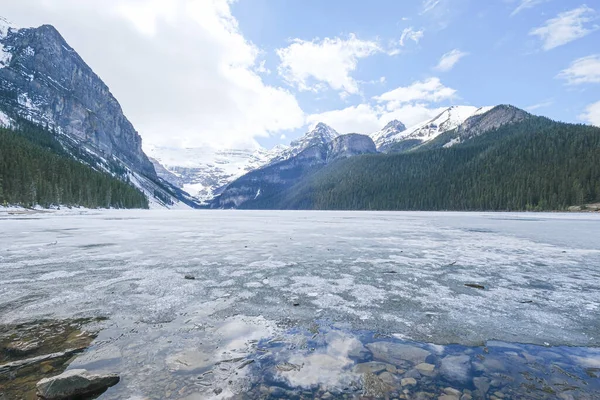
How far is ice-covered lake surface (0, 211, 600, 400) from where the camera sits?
409 centimetres

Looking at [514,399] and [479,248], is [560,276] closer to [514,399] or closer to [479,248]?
[479,248]

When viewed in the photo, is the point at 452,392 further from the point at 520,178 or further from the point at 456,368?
the point at 520,178

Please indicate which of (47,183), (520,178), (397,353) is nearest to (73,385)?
(397,353)

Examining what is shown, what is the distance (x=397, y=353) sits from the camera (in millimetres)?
4961

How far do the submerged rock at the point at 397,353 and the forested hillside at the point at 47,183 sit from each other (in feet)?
310

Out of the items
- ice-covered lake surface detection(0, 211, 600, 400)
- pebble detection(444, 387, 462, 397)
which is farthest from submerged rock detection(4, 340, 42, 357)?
pebble detection(444, 387, 462, 397)

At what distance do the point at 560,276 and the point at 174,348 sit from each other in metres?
12.5

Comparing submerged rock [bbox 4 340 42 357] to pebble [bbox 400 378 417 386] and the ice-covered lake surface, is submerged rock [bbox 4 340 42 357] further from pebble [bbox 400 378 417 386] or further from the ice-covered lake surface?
pebble [bbox 400 378 417 386]

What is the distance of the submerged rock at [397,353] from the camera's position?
187 inches

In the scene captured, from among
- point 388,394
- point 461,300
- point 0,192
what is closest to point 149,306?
point 388,394

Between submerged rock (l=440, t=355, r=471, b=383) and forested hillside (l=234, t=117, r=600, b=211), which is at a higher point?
forested hillside (l=234, t=117, r=600, b=211)

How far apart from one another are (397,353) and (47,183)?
10924 centimetres

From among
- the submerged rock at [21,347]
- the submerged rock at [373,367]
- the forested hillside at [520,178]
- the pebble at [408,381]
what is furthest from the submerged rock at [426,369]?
the forested hillside at [520,178]

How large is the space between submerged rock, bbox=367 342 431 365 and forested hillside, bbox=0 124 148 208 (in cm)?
9441
